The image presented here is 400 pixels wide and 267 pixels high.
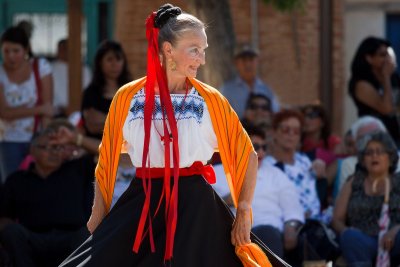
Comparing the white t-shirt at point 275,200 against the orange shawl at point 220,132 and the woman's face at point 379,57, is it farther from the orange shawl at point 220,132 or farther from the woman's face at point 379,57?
the orange shawl at point 220,132

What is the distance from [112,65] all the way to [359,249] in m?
2.52

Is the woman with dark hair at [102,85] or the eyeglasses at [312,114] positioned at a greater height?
the woman with dark hair at [102,85]

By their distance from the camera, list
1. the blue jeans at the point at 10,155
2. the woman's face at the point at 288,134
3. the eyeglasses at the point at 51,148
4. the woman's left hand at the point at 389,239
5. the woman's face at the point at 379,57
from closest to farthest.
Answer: the woman's left hand at the point at 389,239 → the eyeglasses at the point at 51,148 → the woman's face at the point at 288,134 → the blue jeans at the point at 10,155 → the woman's face at the point at 379,57

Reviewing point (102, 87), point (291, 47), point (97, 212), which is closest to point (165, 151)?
point (97, 212)

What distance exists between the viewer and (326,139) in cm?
968

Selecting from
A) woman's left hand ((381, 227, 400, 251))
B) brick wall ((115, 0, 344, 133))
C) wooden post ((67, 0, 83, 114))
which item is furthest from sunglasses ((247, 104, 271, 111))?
brick wall ((115, 0, 344, 133))

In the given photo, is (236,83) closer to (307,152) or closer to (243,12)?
(307,152)

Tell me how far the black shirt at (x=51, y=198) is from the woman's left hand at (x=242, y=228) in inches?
116

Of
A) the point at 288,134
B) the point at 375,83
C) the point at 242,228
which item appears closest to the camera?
the point at 242,228

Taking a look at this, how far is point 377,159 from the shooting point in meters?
8.11

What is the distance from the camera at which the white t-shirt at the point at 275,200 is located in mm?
8156

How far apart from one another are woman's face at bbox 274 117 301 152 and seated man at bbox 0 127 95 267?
141cm

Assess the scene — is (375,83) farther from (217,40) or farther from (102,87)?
(102,87)

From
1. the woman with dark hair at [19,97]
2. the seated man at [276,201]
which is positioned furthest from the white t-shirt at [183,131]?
the woman with dark hair at [19,97]
